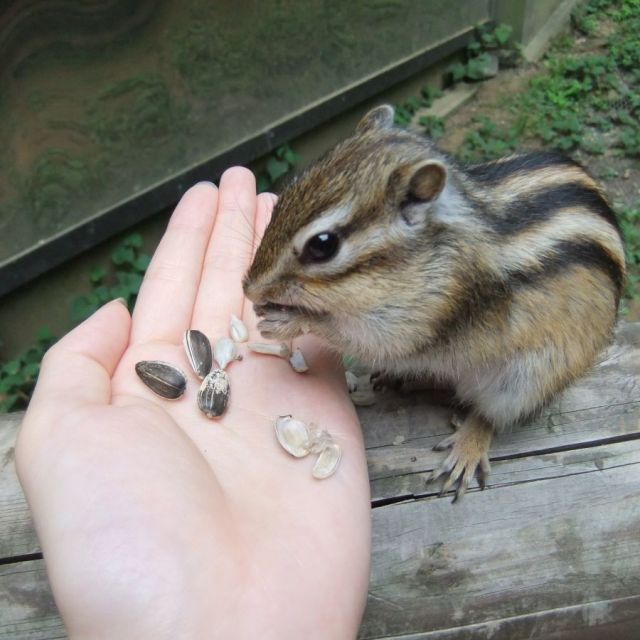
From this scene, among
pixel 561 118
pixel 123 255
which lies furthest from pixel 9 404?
pixel 561 118

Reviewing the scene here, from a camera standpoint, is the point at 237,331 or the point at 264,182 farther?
the point at 264,182

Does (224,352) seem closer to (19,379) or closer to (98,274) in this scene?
(19,379)

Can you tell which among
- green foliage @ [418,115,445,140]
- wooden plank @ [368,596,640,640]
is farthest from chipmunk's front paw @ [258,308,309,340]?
green foliage @ [418,115,445,140]

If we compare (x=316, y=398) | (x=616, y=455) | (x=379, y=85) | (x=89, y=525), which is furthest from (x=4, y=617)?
(x=379, y=85)

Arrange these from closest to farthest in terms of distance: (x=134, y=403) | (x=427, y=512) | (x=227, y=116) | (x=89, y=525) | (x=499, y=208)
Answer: (x=89, y=525)
(x=134, y=403)
(x=427, y=512)
(x=499, y=208)
(x=227, y=116)

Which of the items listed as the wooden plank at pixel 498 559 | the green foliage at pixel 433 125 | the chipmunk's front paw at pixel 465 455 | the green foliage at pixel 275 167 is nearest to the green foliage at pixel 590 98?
the green foliage at pixel 433 125

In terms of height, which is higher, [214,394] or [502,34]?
[502,34]

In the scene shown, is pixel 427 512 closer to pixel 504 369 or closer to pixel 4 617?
pixel 504 369
